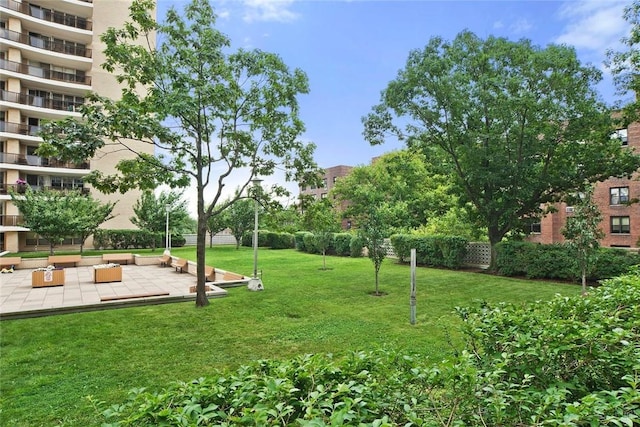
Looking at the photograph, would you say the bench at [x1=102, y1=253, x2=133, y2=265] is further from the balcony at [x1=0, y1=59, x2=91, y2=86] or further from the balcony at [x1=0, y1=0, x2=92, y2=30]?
the balcony at [x1=0, y1=0, x2=92, y2=30]

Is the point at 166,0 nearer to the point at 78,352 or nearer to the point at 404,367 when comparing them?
the point at 78,352

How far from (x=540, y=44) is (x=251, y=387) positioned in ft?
51.5

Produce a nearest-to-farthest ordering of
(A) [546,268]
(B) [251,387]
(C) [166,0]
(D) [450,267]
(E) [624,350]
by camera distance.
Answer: (B) [251,387] → (E) [624,350] → (C) [166,0] → (A) [546,268] → (D) [450,267]

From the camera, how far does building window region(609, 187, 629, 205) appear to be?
95.0ft

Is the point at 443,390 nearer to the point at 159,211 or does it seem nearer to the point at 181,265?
the point at 181,265

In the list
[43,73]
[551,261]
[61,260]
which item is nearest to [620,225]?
[551,261]

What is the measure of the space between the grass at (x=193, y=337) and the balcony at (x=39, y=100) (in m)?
21.8

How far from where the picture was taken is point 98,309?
895 cm

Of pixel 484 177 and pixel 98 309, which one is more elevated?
pixel 484 177

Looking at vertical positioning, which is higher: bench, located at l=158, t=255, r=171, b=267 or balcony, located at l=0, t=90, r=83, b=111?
balcony, located at l=0, t=90, r=83, b=111

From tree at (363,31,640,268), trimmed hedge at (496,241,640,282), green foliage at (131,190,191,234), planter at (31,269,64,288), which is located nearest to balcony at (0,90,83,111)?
green foliage at (131,190,191,234)

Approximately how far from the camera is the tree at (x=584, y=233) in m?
9.71

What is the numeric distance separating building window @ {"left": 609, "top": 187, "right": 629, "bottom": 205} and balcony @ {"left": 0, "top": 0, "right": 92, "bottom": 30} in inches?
1779

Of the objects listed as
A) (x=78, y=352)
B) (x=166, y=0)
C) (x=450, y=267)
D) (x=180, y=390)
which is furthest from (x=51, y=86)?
(x=180, y=390)
